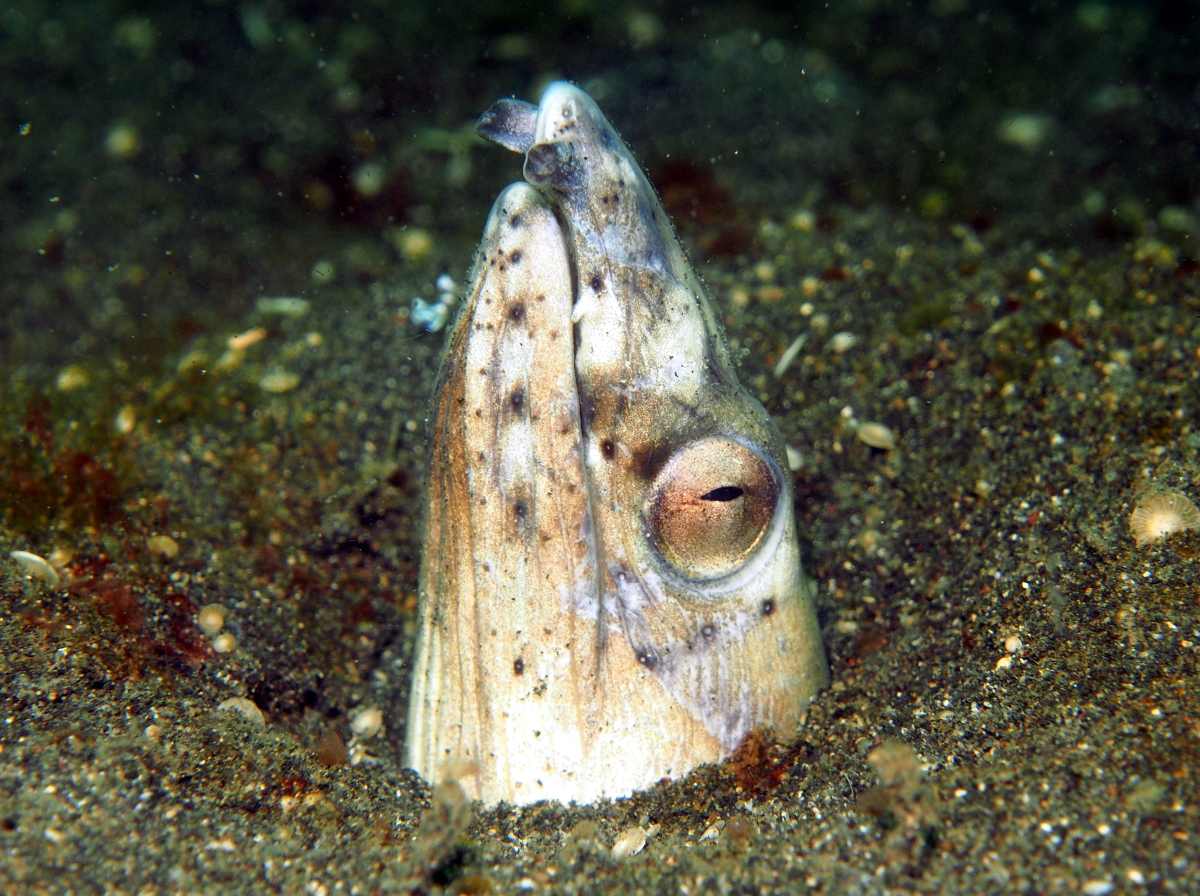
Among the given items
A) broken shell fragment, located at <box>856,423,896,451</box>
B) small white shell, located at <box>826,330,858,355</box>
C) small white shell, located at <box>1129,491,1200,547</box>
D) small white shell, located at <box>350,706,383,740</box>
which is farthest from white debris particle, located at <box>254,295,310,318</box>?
small white shell, located at <box>1129,491,1200,547</box>

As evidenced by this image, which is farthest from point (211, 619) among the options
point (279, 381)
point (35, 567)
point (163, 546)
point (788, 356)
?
point (788, 356)

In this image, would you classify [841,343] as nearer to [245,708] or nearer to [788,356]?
[788,356]

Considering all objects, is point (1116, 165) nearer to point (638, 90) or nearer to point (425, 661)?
point (638, 90)

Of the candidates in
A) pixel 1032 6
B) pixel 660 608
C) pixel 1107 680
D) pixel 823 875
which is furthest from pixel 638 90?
pixel 823 875

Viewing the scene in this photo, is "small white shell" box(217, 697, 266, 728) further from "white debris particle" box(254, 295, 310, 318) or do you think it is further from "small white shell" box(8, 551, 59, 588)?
"white debris particle" box(254, 295, 310, 318)

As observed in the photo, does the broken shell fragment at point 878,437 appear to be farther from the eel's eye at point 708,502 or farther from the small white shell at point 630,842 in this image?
the small white shell at point 630,842

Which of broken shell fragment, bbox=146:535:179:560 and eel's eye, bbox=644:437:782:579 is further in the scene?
broken shell fragment, bbox=146:535:179:560
